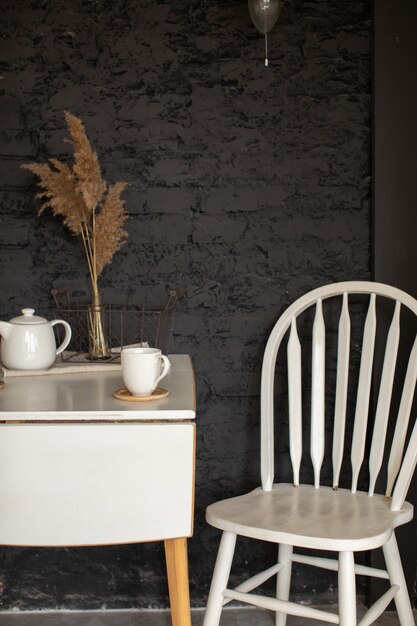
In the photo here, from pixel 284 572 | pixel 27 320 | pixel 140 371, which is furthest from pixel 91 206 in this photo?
pixel 284 572

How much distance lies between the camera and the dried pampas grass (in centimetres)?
197

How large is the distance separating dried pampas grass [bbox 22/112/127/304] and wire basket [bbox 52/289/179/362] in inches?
6.2

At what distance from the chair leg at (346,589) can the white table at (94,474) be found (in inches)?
13.3

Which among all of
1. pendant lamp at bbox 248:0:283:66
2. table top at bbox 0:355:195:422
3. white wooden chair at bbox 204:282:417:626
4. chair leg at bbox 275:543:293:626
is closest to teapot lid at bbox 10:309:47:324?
table top at bbox 0:355:195:422

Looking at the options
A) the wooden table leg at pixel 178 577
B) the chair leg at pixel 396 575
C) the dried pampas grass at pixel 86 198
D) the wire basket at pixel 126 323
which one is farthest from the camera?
the wire basket at pixel 126 323

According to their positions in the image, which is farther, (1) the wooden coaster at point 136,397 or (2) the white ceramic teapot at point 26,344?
(2) the white ceramic teapot at point 26,344

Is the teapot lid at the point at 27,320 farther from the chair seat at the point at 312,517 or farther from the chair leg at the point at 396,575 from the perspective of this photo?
the chair leg at the point at 396,575

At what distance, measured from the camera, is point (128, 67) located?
223 centimetres

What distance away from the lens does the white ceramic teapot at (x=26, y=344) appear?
1896 millimetres

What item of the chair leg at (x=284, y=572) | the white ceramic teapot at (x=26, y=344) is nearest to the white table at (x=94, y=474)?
the white ceramic teapot at (x=26, y=344)

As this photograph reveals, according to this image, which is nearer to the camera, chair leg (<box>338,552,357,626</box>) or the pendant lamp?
chair leg (<box>338,552,357,626</box>)

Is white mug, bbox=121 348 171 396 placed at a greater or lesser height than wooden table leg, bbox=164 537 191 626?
greater

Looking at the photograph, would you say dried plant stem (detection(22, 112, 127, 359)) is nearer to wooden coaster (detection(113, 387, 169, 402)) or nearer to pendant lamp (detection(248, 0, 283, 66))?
wooden coaster (detection(113, 387, 169, 402))

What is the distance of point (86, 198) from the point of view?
6.50ft
